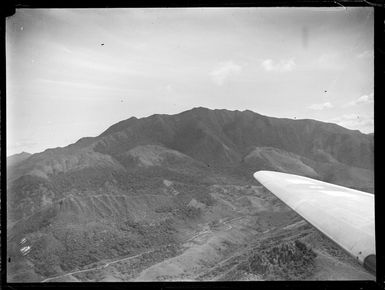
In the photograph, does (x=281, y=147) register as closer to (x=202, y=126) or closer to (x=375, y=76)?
(x=202, y=126)

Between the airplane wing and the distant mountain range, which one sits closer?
the airplane wing

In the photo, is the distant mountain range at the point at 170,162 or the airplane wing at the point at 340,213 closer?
the airplane wing at the point at 340,213
